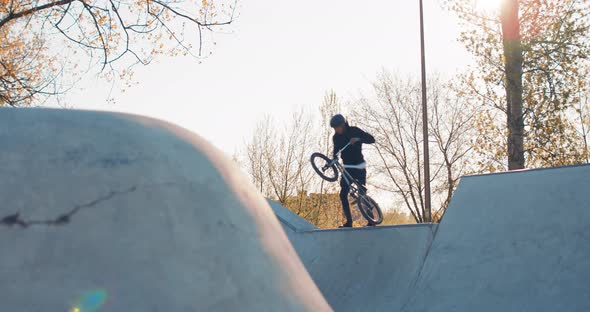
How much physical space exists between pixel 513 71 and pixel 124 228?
56.2ft

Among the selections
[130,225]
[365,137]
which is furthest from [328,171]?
[130,225]

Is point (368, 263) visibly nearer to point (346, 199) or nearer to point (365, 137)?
point (346, 199)

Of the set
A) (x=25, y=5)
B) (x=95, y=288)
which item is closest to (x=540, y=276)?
(x=95, y=288)

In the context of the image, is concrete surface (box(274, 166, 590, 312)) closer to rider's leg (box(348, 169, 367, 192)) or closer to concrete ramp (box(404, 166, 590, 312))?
concrete ramp (box(404, 166, 590, 312))

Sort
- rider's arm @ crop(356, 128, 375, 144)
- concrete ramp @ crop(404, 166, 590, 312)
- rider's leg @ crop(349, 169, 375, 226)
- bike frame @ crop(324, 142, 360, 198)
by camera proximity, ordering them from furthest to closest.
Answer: rider's leg @ crop(349, 169, 375, 226) < rider's arm @ crop(356, 128, 375, 144) < bike frame @ crop(324, 142, 360, 198) < concrete ramp @ crop(404, 166, 590, 312)

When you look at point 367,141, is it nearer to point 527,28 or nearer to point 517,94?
point 517,94

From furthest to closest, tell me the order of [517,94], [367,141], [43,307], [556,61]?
A: [556,61], [517,94], [367,141], [43,307]

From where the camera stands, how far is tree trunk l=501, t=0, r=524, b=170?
16656mm

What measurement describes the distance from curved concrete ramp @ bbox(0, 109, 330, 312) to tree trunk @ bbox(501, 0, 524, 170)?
1568cm

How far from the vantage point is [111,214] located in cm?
174

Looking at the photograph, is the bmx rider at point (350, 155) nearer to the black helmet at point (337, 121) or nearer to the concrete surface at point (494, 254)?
the black helmet at point (337, 121)

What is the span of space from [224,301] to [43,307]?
451 mm

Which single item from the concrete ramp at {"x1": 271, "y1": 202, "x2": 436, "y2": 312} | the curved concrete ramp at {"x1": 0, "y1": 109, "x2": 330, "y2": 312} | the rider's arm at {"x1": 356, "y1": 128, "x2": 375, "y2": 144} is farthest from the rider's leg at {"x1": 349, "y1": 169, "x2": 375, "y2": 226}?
the curved concrete ramp at {"x1": 0, "y1": 109, "x2": 330, "y2": 312}

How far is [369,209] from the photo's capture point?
9.55 meters
